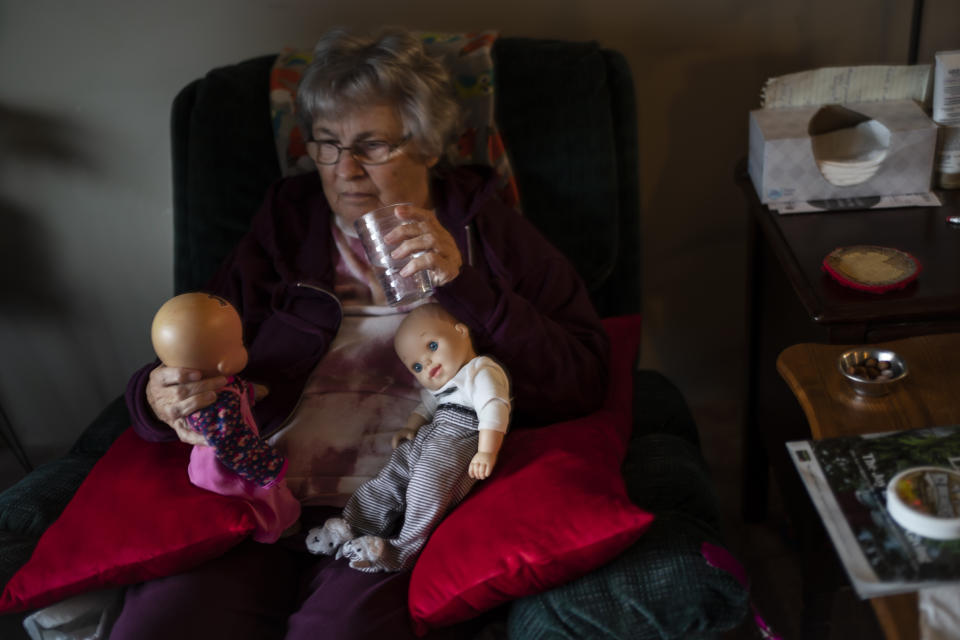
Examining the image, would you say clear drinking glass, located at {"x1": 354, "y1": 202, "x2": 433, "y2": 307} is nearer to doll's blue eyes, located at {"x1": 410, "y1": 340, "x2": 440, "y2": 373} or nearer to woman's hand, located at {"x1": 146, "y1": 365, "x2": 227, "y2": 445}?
doll's blue eyes, located at {"x1": 410, "y1": 340, "x2": 440, "y2": 373}

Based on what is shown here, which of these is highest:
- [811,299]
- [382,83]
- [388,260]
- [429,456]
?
[382,83]

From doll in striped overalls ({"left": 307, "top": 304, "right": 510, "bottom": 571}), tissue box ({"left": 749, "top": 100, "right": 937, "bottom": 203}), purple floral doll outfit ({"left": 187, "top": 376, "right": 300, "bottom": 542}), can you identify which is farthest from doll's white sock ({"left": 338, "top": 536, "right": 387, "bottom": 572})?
tissue box ({"left": 749, "top": 100, "right": 937, "bottom": 203})

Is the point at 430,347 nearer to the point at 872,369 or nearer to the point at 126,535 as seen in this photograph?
the point at 126,535

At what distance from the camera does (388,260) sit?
1.29m

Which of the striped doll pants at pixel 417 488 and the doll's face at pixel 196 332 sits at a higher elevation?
the doll's face at pixel 196 332

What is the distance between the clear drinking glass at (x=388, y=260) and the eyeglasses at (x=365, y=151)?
173mm

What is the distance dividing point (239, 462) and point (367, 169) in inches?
20.3

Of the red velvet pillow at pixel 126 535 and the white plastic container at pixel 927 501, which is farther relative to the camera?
the red velvet pillow at pixel 126 535

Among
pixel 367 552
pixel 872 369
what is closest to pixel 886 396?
pixel 872 369

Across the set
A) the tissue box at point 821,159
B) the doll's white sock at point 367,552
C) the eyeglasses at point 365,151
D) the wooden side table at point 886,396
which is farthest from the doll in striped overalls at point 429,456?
the tissue box at point 821,159

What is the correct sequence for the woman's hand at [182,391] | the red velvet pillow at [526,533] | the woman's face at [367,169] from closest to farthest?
the red velvet pillow at [526,533], the woman's hand at [182,391], the woman's face at [367,169]

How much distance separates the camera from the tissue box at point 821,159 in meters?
1.46

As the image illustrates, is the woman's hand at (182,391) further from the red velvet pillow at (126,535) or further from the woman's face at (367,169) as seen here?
the woman's face at (367,169)

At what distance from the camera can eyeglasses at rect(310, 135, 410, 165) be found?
4.71 feet
